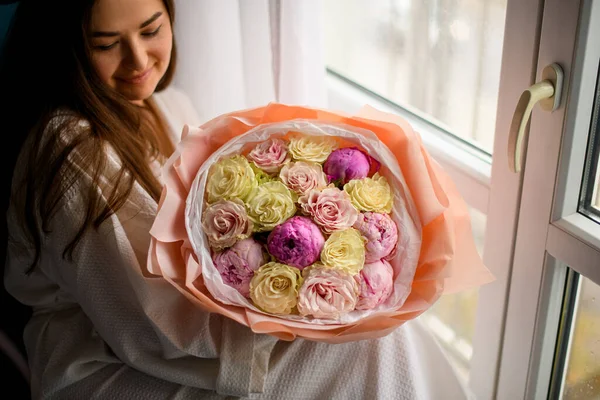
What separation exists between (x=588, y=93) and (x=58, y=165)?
0.82 m

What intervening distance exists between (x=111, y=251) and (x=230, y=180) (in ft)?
0.84

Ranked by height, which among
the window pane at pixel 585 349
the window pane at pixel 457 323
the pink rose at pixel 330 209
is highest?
the pink rose at pixel 330 209

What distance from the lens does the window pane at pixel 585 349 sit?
43.4 inches

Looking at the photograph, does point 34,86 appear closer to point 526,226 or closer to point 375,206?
point 375,206

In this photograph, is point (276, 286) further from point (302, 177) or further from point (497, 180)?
point (497, 180)

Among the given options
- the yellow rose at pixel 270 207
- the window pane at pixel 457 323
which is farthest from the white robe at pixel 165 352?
the window pane at pixel 457 323

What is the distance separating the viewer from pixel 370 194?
0.87m

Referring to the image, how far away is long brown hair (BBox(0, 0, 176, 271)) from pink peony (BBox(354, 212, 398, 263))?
0.40 meters

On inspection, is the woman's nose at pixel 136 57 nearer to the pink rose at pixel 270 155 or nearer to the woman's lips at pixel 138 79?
the woman's lips at pixel 138 79

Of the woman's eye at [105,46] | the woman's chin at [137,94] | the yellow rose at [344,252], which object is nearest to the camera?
the yellow rose at [344,252]

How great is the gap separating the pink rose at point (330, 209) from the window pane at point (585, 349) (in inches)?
19.4

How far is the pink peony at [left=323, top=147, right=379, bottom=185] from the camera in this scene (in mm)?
888

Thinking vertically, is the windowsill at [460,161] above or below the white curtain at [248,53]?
below

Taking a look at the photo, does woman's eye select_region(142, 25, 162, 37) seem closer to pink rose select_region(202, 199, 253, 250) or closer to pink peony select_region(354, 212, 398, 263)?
pink rose select_region(202, 199, 253, 250)
